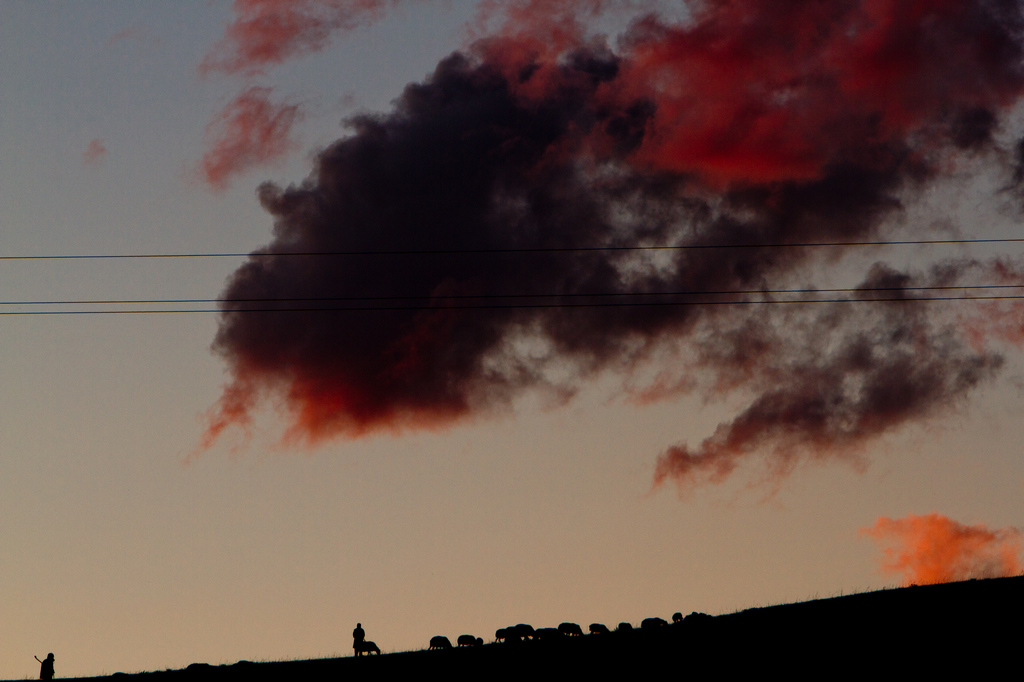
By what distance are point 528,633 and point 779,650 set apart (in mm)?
24386

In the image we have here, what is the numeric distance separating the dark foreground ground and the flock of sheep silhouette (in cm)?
282

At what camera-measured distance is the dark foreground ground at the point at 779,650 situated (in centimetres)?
5928

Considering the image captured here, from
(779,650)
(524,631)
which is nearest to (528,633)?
(524,631)

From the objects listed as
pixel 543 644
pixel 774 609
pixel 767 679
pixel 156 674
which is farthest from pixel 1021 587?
pixel 156 674

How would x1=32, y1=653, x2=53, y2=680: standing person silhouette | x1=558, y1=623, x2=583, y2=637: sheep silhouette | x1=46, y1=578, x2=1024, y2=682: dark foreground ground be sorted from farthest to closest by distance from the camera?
x1=558, y1=623, x2=583, y2=637: sheep silhouette, x1=32, y1=653, x2=53, y2=680: standing person silhouette, x1=46, y1=578, x2=1024, y2=682: dark foreground ground

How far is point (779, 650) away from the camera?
63594 millimetres

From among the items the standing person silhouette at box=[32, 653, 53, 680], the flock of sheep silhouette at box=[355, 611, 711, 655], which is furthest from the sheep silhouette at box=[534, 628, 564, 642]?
the standing person silhouette at box=[32, 653, 53, 680]

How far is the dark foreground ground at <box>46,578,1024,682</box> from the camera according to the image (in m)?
59.3

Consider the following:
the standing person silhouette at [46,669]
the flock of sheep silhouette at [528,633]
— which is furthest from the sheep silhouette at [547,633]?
the standing person silhouette at [46,669]

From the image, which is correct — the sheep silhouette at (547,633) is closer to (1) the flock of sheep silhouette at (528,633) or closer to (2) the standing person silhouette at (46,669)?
(1) the flock of sheep silhouette at (528,633)

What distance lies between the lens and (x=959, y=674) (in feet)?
184

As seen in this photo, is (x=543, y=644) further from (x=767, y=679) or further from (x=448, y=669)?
(x=767, y=679)

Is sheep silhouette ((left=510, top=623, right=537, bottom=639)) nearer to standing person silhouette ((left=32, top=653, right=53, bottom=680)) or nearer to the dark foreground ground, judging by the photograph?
the dark foreground ground

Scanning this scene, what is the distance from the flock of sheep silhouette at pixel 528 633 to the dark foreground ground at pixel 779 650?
9.24 feet
